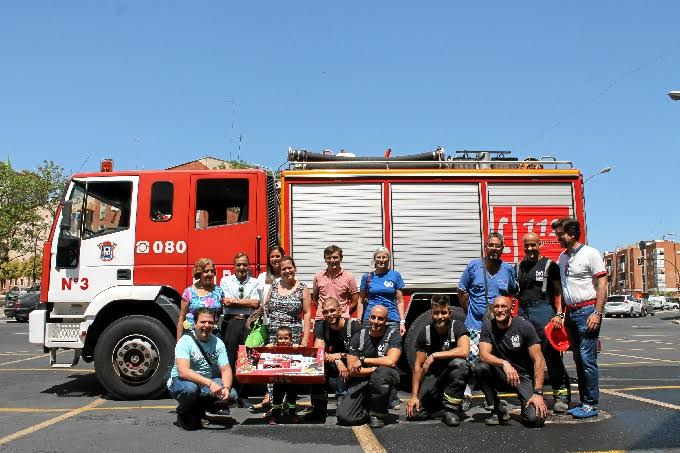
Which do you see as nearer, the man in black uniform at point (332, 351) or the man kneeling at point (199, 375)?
the man kneeling at point (199, 375)

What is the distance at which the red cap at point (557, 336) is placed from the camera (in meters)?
6.84

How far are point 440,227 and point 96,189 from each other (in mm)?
4427

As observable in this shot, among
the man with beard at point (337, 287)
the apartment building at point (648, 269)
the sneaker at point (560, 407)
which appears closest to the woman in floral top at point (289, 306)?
the man with beard at point (337, 287)

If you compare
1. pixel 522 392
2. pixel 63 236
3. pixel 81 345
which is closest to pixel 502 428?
pixel 522 392

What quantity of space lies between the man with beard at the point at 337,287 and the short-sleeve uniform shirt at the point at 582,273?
2.24 m

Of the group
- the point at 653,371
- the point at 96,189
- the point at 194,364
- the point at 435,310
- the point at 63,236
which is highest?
the point at 96,189

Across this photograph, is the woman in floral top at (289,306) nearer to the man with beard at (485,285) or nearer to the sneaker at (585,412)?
the man with beard at (485,285)

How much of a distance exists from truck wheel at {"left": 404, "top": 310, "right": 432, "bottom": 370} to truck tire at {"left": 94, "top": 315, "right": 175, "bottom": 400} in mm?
2831

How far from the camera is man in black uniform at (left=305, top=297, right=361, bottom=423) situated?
6520 millimetres

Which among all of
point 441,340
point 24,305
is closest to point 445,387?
point 441,340

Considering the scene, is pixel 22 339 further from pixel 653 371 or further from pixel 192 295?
pixel 653 371

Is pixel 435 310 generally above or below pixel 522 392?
above

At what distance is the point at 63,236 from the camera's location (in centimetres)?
818

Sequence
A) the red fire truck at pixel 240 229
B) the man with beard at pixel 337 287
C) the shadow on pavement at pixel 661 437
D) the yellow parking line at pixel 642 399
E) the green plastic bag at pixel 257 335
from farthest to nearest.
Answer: the red fire truck at pixel 240 229, the man with beard at pixel 337 287, the green plastic bag at pixel 257 335, the yellow parking line at pixel 642 399, the shadow on pavement at pixel 661 437
